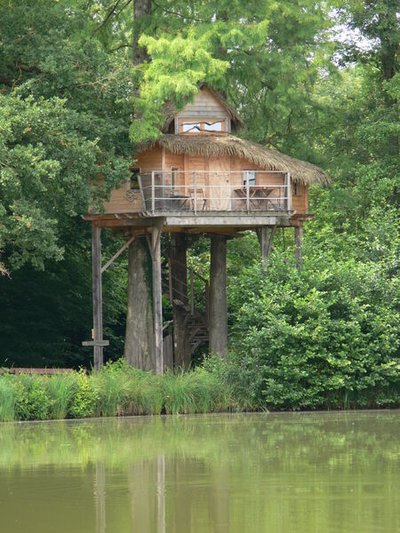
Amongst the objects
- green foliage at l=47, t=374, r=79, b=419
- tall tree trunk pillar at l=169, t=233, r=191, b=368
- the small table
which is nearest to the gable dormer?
the small table

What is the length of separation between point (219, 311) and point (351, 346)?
25.0 ft

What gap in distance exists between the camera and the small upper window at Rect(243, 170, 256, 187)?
36.7m

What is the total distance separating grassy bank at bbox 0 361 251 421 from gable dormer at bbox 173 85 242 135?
8568mm

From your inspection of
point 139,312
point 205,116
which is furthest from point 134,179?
point 139,312

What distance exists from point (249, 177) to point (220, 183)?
0.99 metres

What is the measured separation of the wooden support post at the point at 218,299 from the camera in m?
38.8

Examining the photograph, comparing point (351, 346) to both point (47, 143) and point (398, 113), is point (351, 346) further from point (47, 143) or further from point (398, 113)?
point (398, 113)

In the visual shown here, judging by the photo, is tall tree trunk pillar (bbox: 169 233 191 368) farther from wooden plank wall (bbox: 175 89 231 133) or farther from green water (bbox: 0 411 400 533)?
green water (bbox: 0 411 400 533)

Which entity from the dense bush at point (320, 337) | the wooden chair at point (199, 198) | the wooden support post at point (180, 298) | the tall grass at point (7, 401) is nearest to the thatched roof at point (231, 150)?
the wooden chair at point (199, 198)

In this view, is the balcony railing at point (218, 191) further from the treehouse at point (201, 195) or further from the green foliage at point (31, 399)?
the green foliage at point (31, 399)

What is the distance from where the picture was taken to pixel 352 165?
44812mm

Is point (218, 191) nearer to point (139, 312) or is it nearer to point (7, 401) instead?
point (139, 312)

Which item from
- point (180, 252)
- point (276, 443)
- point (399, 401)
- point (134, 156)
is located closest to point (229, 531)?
point (276, 443)

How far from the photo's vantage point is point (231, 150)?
120 feet
